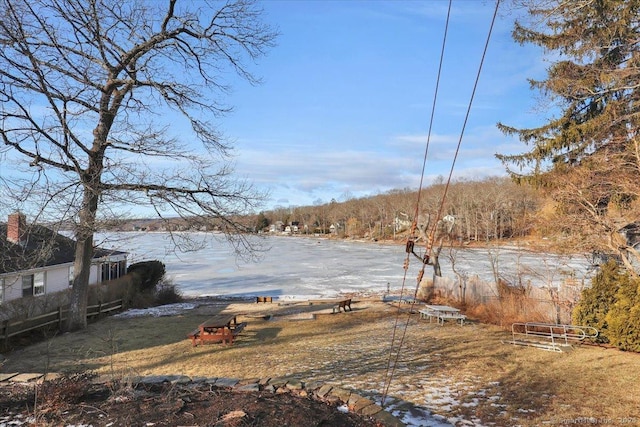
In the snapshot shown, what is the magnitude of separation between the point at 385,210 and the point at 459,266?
59.5 metres

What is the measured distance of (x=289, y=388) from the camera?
533cm

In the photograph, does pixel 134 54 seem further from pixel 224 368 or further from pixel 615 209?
pixel 615 209

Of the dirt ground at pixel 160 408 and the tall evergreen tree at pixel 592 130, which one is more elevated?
the tall evergreen tree at pixel 592 130

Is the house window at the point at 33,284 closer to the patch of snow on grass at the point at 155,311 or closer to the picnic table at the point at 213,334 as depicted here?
the patch of snow on grass at the point at 155,311

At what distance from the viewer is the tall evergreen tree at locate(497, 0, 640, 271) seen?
10.4m

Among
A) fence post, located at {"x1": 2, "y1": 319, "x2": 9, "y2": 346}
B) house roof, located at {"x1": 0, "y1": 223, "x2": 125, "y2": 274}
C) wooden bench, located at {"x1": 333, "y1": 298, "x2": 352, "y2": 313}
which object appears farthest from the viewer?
wooden bench, located at {"x1": 333, "y1": 298, "x2": 352, "y2": 313}

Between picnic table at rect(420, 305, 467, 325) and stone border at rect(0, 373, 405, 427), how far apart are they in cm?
768

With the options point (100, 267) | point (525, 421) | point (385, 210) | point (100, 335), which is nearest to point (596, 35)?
point (525, 421)

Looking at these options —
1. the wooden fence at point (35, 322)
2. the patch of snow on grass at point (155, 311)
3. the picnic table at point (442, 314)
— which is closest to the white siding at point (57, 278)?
the patch of snow on grass at point (155, 311)

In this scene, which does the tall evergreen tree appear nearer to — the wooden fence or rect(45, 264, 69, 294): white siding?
the wooden fence

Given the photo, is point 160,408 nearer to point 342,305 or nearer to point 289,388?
point 289,388

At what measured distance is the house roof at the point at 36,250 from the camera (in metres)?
10.5

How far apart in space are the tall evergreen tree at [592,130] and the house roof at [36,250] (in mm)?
13814

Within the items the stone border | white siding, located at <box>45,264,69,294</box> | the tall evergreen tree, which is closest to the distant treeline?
the tall evergreen tree
